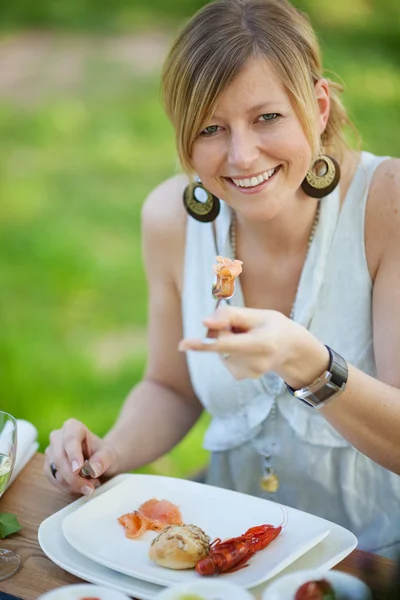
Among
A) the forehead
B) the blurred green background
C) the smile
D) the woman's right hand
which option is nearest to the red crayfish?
the woman's right hand

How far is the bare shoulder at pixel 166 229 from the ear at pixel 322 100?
0.46 metres

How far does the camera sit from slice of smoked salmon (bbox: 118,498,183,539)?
5.11ft

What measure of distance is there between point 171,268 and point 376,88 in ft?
13.4

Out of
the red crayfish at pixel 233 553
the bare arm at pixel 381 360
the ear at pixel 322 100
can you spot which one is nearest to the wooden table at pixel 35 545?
the red crayfish at pixel 233 553

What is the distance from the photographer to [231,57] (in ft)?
5.76

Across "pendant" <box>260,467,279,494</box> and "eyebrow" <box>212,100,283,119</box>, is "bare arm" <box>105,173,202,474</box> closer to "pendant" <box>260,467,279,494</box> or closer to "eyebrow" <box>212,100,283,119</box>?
"pendant" <box>260,467,279,494</box>

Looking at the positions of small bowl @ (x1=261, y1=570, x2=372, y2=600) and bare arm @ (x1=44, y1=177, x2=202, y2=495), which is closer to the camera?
small bowl @ (x1=261, y1=570, x2=372, y2=600)

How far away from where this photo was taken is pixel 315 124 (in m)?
1.87

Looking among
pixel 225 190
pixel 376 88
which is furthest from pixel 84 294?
pixel 225 190

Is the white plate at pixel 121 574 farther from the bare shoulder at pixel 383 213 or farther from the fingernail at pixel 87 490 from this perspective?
the bare shoulder at pixel 383 213

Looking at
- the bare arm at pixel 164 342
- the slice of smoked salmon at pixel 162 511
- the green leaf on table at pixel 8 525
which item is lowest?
the green leaf on table at pixel 8 525

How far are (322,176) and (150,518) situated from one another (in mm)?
896

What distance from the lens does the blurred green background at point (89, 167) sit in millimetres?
4250

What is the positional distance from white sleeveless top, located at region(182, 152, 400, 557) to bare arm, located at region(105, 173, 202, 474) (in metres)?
0.10
